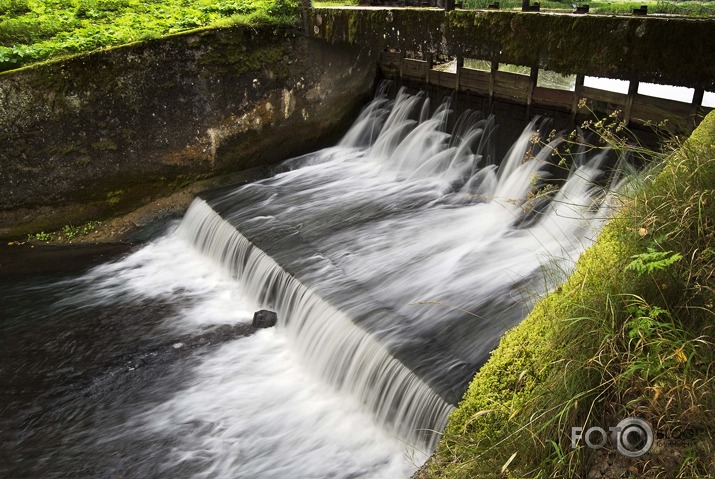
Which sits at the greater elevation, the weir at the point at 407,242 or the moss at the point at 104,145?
the moss at the point at 104,145

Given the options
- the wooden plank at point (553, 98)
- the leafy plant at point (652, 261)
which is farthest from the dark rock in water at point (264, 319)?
the wooden plank at point (553, 98)

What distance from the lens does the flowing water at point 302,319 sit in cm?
484

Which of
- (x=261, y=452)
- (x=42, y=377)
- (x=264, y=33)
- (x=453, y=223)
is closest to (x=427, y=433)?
(x=261, y=452)

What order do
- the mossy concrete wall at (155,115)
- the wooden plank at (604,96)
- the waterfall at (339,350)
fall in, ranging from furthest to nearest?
the mossy concrete wall at (155,115), the wooden plank at (604,96), the waterfall at (339,350)

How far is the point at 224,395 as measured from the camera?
560 cm

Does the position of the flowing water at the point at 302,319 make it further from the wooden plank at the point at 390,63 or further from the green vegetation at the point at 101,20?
the green vegetation at the point at 101,20

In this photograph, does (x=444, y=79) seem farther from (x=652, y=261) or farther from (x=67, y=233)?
(x=652, y=261)

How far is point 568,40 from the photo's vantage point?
583 centimetres

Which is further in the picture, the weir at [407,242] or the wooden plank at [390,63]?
the wooden plank at [390,63]

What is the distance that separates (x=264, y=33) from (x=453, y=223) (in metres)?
5.02

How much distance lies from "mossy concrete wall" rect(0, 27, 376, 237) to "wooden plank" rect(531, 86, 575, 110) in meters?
3.87

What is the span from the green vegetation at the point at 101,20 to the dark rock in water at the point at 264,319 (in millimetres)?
5198

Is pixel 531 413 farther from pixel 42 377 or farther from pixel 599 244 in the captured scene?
pixel 42 377

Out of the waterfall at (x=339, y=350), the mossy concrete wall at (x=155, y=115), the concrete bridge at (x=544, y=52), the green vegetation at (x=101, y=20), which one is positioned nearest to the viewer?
the waterfall at (x=339, y=350)
